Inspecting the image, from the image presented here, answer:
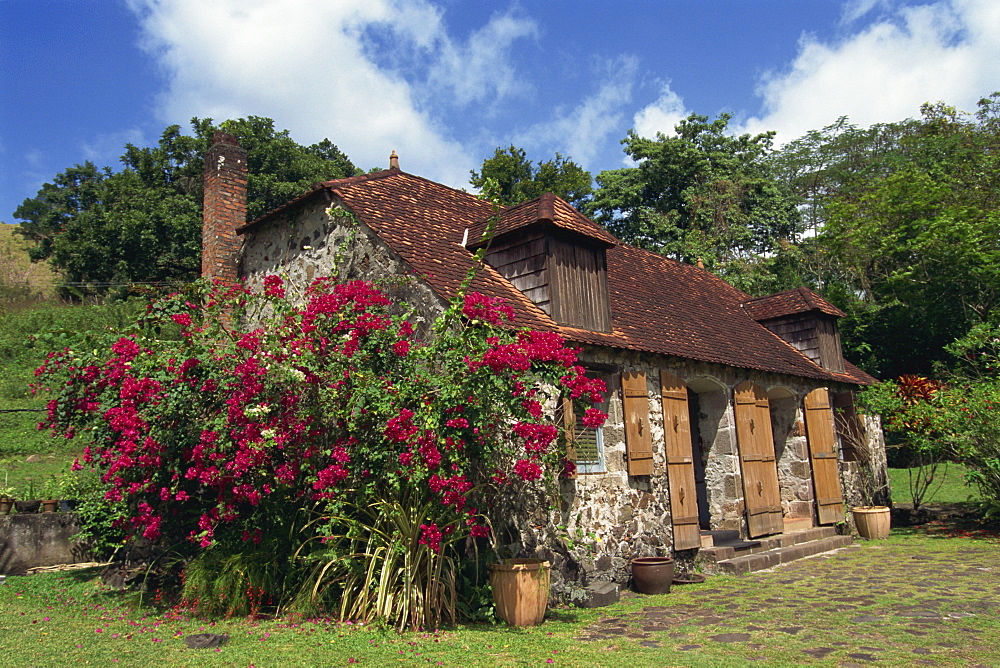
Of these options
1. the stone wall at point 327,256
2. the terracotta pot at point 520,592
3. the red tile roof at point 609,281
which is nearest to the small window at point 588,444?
the red tile roof at point 609,281

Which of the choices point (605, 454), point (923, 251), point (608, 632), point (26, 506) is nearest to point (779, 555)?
point (605, 454)

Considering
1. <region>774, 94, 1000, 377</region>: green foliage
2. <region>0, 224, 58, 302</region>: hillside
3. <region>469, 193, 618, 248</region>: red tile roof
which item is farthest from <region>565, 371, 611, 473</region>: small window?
<region>0, 224, 58, 302</region>: hillside

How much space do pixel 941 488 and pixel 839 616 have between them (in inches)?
567

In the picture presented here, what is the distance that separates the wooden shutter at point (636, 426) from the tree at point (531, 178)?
1839 centimetres

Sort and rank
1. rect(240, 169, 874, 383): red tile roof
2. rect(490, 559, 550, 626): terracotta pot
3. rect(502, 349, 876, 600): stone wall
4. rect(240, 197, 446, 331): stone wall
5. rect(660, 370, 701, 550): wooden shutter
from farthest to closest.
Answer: rect(660, 370, 701, 550): wooden shutter
rect(240, 169, 874, 383): red tile roof
rect(240, 197, 446, 331): stone wall
rect(502, 349, 876, 600): stone wall
rect(490, 559, 550, 626): terracotta pot

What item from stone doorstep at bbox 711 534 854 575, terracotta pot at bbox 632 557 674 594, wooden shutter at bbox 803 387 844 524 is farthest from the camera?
wooden shutter at bbox 803 387 844 524

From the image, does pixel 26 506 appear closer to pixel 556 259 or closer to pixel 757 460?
pixel 556 259

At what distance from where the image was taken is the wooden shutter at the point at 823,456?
13.5 meters

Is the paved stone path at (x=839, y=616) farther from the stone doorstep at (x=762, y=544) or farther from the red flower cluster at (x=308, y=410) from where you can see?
the red flower cluster at (x=308, y=410)

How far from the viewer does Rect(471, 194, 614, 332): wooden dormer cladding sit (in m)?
9.45

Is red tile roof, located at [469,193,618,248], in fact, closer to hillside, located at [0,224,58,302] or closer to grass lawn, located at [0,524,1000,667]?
grass lawn, located at [0,524,1000,667]

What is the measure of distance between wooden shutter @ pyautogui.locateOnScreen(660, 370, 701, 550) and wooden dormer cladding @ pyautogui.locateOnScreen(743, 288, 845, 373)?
6380mm

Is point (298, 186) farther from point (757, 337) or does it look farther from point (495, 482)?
point (495, 482)

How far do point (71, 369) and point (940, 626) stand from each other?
29.4 feet
